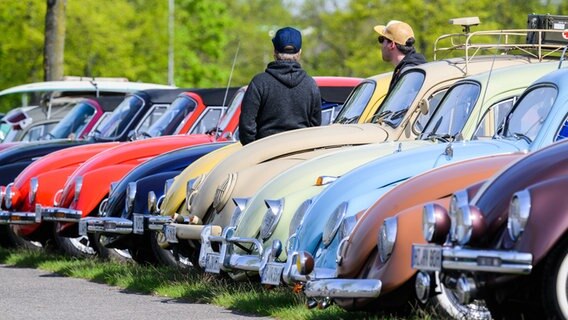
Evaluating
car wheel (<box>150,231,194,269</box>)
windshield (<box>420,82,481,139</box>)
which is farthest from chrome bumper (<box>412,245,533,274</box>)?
car wheel (<box>150,231,194,269</box>)

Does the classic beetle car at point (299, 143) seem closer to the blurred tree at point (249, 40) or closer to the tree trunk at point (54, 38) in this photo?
the tree trunk at point (54, 38)

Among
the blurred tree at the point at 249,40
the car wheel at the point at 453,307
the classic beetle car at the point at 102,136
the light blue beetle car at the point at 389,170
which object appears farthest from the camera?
the blurred tree at the point at 249,40

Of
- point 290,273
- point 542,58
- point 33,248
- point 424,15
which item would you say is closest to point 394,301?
point 290,273

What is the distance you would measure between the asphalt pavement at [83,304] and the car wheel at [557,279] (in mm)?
2783

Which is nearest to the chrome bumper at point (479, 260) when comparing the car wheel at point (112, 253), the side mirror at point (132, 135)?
the car wheel at point (112, 253)

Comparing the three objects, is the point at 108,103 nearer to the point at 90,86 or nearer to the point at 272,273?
the point at 90,86

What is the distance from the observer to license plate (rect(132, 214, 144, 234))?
38.1 ft

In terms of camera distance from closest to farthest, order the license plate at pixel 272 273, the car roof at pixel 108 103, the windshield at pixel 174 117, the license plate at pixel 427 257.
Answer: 1. the license plate at pixel 427 257
2. the license plate at pixel 272 273
3. the windshield at pixel 174 117
4. the car roof at pixel 108 103

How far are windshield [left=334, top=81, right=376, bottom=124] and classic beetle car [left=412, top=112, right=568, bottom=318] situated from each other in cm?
503

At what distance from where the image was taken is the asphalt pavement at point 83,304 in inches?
344

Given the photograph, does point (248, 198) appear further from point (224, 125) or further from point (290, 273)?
point (224, 125)

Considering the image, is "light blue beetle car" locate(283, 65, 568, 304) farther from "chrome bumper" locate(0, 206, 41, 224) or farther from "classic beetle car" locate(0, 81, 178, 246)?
"classic beetle car" locate(0, 81, 178, 246)

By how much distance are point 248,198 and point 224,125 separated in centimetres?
413

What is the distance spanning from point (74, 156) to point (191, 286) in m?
5.20
